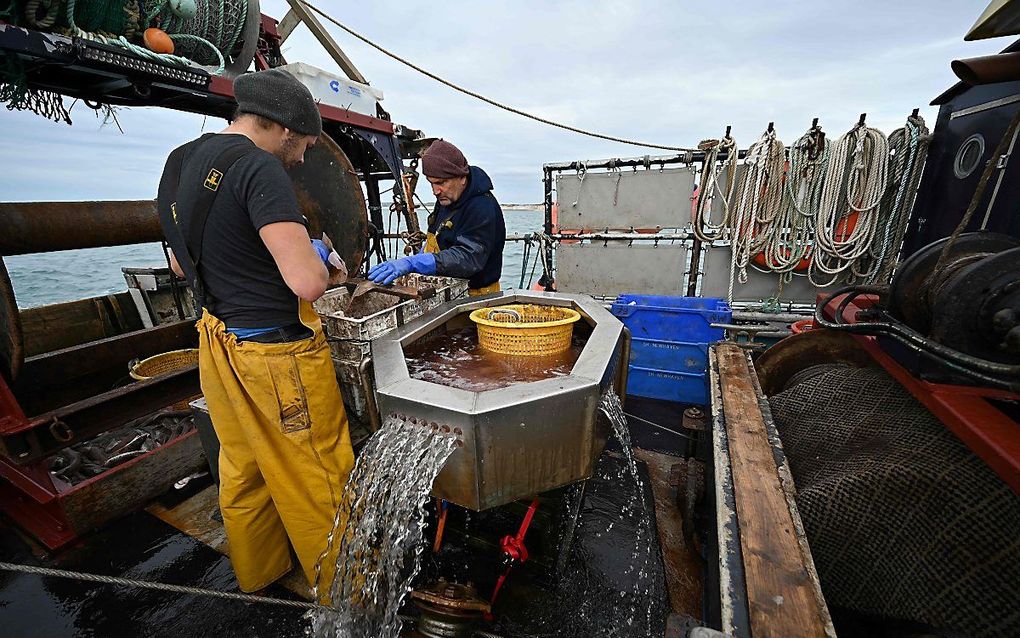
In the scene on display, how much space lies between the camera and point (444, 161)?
2.68m

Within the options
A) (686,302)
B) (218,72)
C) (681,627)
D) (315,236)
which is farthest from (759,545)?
(218,72)

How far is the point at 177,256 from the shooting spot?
178 centimetres

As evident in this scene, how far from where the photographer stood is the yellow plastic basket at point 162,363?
3.41 m

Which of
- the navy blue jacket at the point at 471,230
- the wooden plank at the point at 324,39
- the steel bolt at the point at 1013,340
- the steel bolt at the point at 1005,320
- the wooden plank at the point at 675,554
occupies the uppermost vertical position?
the wooden plank at the point at 324,39

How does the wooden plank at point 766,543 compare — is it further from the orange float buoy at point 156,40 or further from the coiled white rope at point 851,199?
the orange float buoy at point 156,40

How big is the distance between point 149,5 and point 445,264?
252cm

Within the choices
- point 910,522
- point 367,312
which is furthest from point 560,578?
point 367,312

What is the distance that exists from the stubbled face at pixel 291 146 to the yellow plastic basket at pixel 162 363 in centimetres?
254

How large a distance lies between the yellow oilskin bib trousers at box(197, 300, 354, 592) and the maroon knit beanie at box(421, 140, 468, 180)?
1.40 meters

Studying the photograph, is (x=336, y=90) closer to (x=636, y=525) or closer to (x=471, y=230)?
(x=471, y=230)

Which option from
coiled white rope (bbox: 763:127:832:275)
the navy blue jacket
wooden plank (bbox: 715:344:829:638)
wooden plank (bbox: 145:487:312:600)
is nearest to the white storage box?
the navy blue jacket

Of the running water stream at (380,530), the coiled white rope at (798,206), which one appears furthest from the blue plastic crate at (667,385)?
the running water stream at (380,530)

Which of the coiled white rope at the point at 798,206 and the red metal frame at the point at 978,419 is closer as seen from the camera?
the red metal frame at the point at 978,419

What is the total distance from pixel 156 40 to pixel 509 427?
332cm
